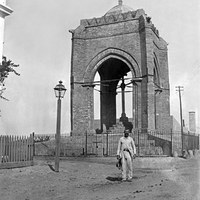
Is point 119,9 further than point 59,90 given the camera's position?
Yes

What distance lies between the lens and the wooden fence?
1153 cm

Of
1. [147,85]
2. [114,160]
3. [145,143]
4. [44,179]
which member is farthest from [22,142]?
[147,85]

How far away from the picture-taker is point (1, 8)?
1496cm

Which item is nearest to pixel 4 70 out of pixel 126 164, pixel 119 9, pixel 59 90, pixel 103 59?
pixel 59 90

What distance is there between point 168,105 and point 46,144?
37.1 ft

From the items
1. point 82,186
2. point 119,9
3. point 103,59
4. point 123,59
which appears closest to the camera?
point 82,186

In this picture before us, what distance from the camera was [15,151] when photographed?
1202 centimetres

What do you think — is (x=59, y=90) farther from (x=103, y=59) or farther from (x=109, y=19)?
(x=109, y=19)

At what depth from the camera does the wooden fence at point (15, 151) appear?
11531 millimetres

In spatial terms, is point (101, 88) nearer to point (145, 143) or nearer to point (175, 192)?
point (145, 143)

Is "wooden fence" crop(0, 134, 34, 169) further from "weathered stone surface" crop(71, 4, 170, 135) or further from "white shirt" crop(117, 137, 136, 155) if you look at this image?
"weathered stone surface" crop(71, 4, 170, 135)

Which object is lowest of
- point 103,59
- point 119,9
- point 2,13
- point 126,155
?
point 126,155

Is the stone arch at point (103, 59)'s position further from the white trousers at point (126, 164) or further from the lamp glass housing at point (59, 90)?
the white trousers at point (126, 164)

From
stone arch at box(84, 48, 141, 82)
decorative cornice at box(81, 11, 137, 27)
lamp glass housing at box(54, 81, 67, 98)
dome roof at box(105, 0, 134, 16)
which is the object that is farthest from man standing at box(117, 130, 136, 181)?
dome roof at box(105, 0, 134, 16)
